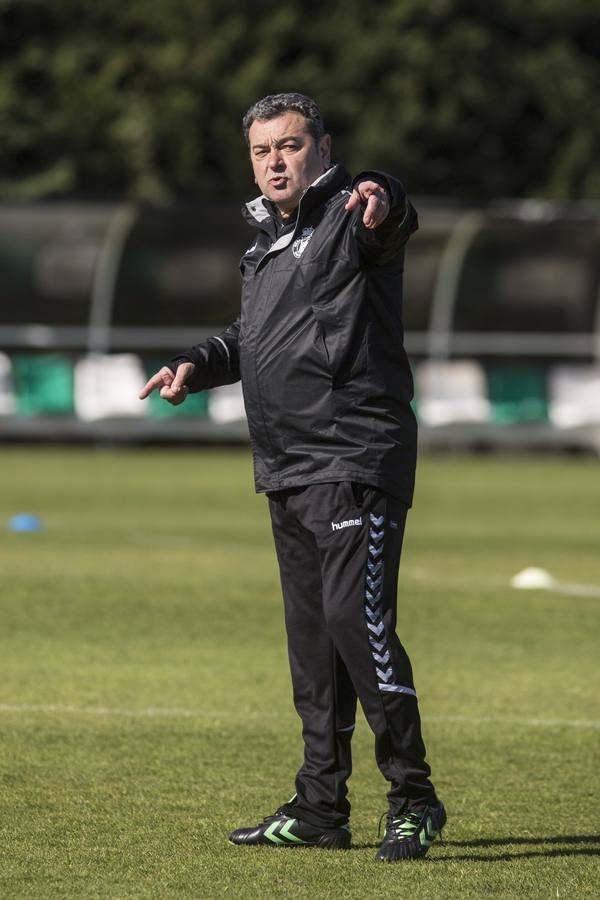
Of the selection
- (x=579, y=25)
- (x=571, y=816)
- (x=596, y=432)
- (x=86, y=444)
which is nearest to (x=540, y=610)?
(x=571, y=816)

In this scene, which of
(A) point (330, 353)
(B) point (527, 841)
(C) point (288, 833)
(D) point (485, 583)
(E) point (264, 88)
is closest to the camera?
(A) point (330, 353)

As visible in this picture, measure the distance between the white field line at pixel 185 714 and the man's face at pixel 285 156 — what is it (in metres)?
2.98

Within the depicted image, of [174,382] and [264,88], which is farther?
[264,88]

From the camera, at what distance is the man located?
547 cm

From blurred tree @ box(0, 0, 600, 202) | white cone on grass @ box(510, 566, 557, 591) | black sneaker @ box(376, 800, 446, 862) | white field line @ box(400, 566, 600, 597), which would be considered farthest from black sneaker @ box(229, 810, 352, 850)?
blurred tree @ box(0, 0, 600, 202)

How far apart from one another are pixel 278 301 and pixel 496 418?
68.4ft

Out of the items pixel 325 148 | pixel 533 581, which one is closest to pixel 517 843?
pixel 325 148

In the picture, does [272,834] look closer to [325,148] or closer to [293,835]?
[293,835]

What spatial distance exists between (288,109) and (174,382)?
83 centimetres

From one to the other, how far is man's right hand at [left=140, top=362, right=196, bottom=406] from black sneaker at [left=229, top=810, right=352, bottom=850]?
1.24m

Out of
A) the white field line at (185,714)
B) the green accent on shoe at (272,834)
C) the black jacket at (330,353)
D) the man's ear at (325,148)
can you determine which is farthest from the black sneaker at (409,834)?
the white field line at (185,714)

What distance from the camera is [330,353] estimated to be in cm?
547

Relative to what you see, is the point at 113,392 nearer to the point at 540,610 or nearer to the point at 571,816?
the point at 540,610

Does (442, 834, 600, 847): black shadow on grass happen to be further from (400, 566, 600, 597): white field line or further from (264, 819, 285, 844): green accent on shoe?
(400, 566, 600, 597): white field line
